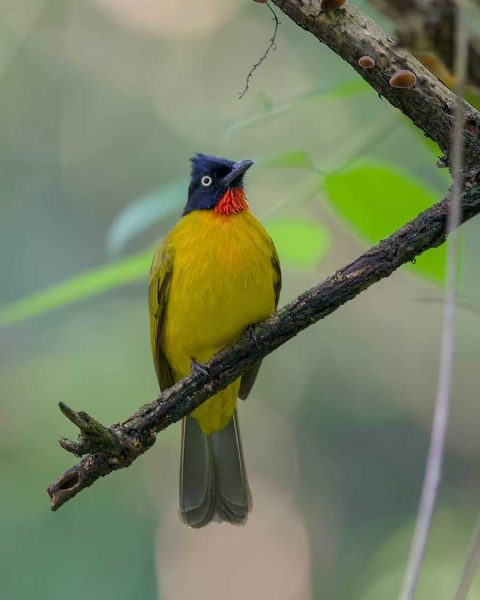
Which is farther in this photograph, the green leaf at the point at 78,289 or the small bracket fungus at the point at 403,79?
the green leaf at the point at 78,289

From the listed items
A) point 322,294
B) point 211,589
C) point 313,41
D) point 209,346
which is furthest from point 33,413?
point 322,294

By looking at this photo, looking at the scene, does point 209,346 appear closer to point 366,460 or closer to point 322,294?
point 322,294

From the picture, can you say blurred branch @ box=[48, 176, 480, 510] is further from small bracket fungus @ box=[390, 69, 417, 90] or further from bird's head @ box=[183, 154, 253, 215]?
bird's head @ box=[183, 154, 253, 215]

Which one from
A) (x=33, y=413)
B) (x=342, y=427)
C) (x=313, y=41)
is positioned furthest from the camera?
(x=313, y=41)

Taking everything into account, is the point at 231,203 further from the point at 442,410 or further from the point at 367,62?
the point at 442,410

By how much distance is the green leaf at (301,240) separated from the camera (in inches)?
104

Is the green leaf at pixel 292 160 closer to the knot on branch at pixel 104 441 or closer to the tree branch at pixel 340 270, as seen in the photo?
the tree branch at pixel 340 270

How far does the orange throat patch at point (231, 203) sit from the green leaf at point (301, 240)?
5.75ft

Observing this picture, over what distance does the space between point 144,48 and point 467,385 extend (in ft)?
16.0

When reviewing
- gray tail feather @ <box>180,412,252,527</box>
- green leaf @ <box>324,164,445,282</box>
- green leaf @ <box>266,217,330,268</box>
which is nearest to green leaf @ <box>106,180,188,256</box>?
green leaf @ <box>266,217,330,268</box>

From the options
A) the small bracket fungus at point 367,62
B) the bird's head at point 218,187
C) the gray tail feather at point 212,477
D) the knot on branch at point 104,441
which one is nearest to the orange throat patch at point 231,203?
the bird's head at point 218,187

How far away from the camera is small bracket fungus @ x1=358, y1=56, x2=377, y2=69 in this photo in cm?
229

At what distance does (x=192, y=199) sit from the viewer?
15.2 ft

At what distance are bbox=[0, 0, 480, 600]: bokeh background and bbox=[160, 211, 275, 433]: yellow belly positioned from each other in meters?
2.36
